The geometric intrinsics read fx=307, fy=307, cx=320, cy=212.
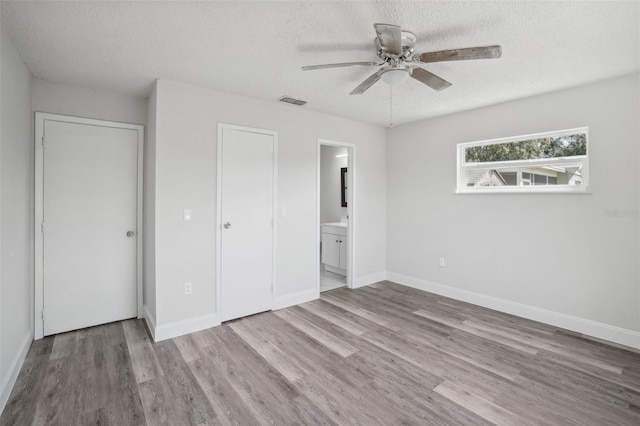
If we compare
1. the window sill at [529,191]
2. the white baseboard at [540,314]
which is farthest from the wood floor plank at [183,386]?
the window sill at [529,191]

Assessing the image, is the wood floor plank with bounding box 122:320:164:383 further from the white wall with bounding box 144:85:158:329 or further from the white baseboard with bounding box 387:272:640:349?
the white baseboard with bounding box 387:272:640:349

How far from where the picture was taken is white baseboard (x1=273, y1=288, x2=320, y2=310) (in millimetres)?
3742

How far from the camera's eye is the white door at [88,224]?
297 centimetres

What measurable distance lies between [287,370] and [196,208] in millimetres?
1777

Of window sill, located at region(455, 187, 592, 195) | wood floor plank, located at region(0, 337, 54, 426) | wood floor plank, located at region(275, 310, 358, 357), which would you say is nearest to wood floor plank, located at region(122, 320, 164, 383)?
wood floor plank, located at region(0, 337, 54, 426)

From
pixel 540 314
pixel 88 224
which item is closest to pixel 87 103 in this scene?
pixel 88 224

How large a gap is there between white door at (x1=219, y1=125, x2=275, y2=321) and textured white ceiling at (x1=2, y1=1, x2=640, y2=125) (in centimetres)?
63

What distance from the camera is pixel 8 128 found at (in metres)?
2.13

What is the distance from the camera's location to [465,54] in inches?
75.0

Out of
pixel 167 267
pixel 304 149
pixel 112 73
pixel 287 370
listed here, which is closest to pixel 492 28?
pixel 304 149

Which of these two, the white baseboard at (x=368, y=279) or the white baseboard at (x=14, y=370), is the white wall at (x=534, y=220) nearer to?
the white baseboard at (x=368, y=279)

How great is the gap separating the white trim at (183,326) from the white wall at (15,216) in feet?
3.15

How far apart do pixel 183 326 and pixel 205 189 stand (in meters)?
1.39

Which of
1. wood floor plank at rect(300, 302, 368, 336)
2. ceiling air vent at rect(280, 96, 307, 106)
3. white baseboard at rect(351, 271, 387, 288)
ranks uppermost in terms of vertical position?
ceiling air vent at rect(280, 96, 307, 106)
